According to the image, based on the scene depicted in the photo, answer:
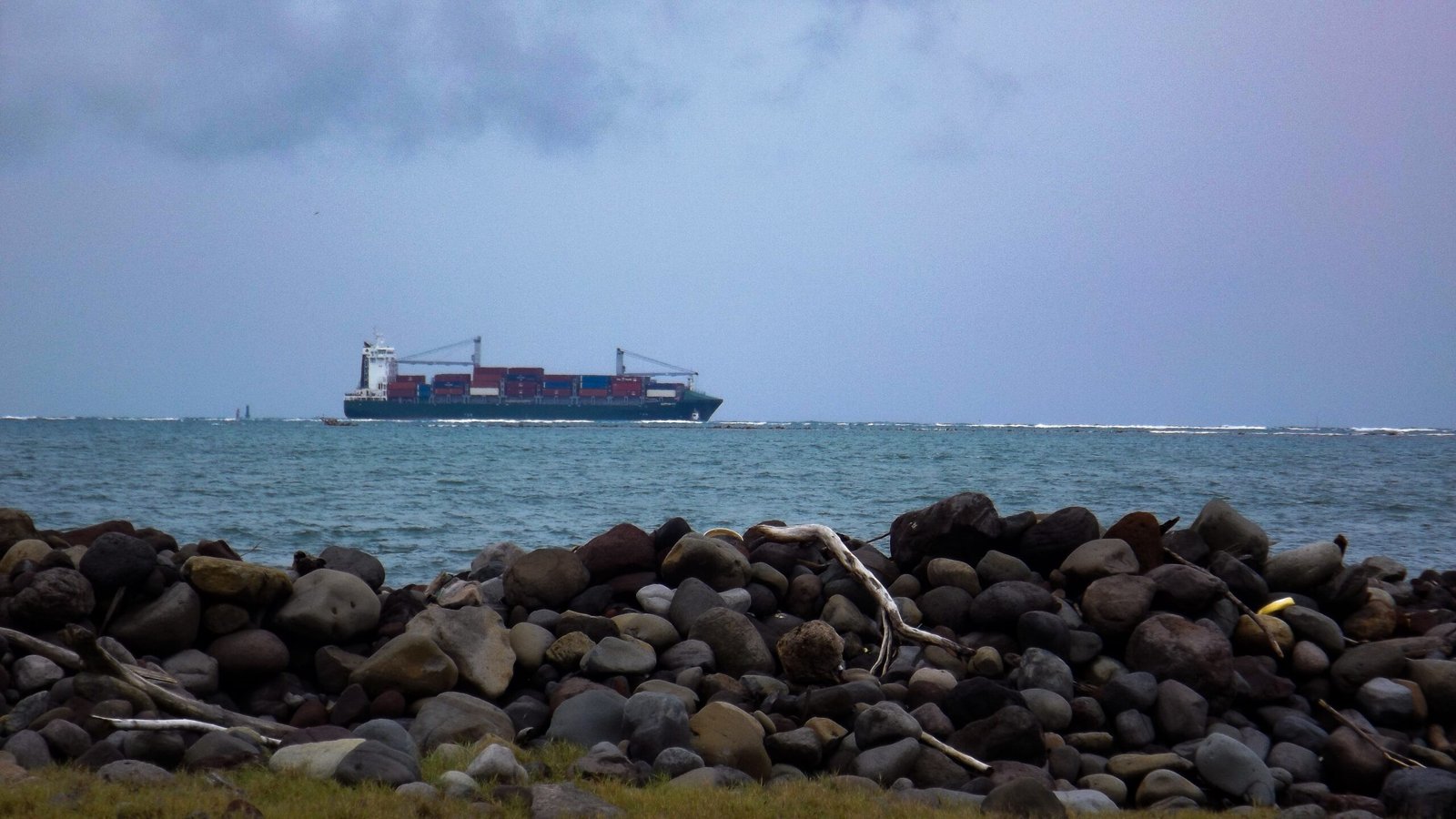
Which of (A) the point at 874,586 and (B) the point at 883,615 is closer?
(B) the point at 883,615

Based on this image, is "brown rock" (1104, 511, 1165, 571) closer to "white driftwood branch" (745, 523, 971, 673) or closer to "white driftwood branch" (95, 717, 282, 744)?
"white driftwood branch" (745, 523, 971, 673)

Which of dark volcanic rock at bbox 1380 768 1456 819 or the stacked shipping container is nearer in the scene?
dark volcanic rock at bbox 1380 768 1456 819

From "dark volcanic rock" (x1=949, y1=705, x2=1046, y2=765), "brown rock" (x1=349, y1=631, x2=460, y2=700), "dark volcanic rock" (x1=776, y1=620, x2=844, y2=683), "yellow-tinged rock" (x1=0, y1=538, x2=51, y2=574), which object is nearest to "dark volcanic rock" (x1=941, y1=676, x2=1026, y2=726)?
"dark volcanic rock" (x1=949, y1=705, x2=1046, y2=765)

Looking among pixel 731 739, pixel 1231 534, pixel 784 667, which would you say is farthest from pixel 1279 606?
pixel 731 739

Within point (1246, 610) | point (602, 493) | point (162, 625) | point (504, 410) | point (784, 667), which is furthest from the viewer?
point (504, 410)

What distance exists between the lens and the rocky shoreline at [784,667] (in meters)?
4.85

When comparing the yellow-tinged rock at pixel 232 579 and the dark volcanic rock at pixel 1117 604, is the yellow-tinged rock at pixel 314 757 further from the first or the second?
the dark volcanic rock at pixel 1117 604

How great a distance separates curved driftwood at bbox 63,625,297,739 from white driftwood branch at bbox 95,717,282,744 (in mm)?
178

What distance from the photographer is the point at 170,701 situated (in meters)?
5.31

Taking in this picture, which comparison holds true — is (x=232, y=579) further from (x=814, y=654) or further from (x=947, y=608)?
(x=947, y=608)

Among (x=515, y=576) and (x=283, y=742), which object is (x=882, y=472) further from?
(x=283, y=742)

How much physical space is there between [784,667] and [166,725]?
334 cm

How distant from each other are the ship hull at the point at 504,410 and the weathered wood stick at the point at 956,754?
319ft

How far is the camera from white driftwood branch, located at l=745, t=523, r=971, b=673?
6.58 metres
